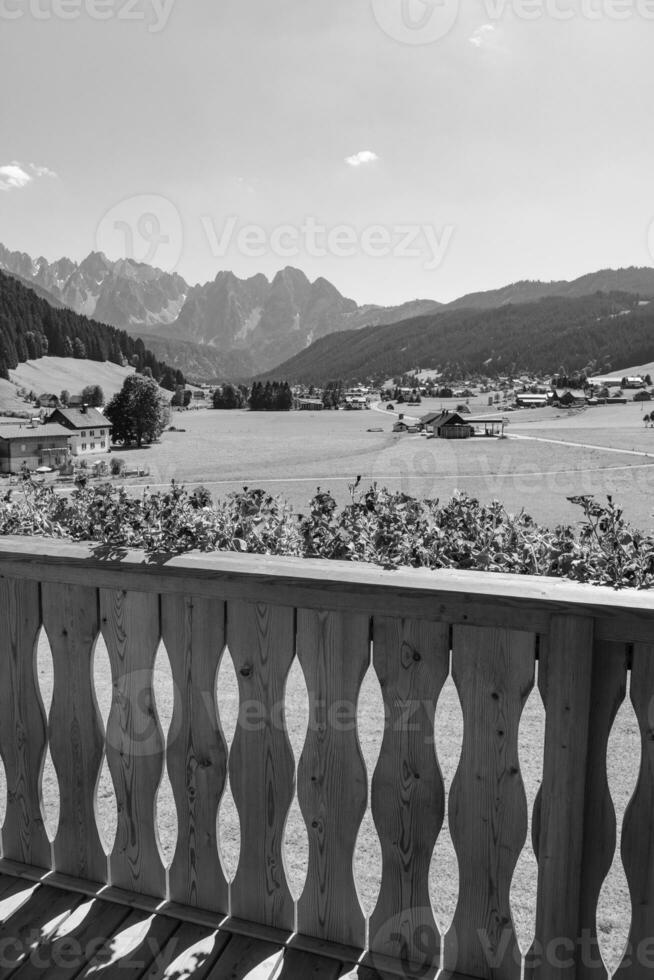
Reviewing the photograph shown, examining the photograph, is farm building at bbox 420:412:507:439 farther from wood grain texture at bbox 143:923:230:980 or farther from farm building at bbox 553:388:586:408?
wood grain texture at bbox 143:923:230:980

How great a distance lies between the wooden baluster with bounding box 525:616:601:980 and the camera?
1.33 meters

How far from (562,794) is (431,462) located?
3367 centimetres

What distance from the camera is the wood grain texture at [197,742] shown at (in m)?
1.63

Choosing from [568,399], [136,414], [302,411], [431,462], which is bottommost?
[431,462]

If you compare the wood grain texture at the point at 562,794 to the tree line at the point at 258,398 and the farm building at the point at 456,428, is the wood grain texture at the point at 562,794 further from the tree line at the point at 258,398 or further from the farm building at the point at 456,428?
the tree line at the point at 258,398

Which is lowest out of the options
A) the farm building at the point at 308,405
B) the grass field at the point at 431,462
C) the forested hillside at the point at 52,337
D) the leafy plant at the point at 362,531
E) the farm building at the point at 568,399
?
the grass field at the point at 431,462

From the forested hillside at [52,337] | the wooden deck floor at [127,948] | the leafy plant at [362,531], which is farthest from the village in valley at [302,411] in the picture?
the forested hillside at [52,337]

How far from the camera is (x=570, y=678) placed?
134 cm

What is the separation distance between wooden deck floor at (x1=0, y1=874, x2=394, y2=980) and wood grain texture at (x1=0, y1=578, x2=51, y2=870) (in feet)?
0.50

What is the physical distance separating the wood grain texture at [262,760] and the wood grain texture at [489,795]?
1.36 ft

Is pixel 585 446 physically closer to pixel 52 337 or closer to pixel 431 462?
pixel 431 462

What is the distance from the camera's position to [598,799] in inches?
54.9

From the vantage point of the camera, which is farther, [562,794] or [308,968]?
[308,968]

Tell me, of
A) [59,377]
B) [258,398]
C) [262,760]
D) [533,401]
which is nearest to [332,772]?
[262,760]
